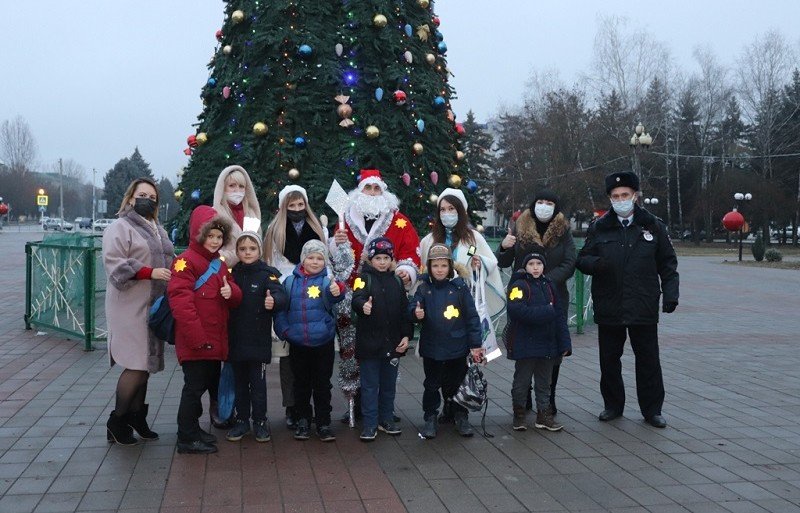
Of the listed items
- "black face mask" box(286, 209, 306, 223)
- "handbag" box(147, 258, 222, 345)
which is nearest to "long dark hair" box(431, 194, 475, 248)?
"black face mask" box(286, 209, 306, 223)

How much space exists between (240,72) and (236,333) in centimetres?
484

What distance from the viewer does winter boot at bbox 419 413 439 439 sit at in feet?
17.9

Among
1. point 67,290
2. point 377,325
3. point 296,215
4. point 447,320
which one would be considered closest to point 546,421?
point 447,320

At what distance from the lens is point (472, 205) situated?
991cm

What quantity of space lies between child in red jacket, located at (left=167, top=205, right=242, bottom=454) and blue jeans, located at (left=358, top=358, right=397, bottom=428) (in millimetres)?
1027

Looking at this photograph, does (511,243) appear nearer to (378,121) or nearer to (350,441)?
(350,441)

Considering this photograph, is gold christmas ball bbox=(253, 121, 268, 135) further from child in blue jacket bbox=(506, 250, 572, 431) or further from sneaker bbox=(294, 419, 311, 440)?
sneaker bbox=(294, 419, 311, 440)

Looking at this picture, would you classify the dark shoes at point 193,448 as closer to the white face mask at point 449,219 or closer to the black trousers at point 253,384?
the black trousers at point 253,384

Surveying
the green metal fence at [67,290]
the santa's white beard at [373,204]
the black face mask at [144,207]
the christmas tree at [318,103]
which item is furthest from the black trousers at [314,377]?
the green metal fence at [67,290]

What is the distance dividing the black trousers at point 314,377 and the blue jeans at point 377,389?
0.25 meters

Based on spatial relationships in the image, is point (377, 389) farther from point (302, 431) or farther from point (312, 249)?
point (312, 249)

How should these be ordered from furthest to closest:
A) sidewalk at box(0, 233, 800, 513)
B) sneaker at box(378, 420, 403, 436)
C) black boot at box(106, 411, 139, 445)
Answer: sneaker at box(378, 420, 403, 436) → black boot at box(106, 411, 139, 445) → sidewalk at box(0, 233, 800, 513)

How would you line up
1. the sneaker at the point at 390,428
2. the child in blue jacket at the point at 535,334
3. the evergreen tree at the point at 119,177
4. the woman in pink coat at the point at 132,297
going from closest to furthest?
the woman in pink coat at the point at 132,297 → the sneaker at the point at 390,428 → the child in blue jacket at the point at 535,334 → the evergreen tree at the point at 119,177

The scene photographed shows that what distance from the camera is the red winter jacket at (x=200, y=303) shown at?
189 inches
